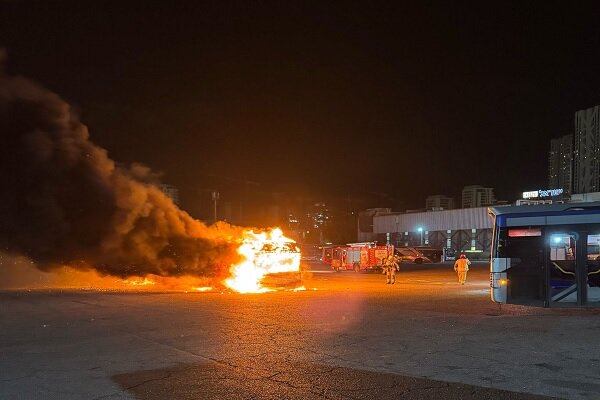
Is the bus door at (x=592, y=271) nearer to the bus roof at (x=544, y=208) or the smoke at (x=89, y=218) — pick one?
the bus roof at (x=544, y=208)

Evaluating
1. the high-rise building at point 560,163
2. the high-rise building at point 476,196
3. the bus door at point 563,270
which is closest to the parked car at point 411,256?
the high-rise building at point 560,163

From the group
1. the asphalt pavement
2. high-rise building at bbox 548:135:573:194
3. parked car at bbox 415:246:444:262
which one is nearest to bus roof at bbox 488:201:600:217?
the asphalt pavement

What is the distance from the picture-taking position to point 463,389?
22.8 feet

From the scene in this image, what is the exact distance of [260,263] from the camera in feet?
72.7

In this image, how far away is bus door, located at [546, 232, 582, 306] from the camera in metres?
14.3

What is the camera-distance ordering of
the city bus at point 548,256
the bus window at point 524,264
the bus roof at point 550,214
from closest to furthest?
the city bus at point 548,256, the bus roof at point 550,214, the bus window at point 524,264

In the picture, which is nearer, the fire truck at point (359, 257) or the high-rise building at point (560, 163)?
the fire truck at point (359, 257)

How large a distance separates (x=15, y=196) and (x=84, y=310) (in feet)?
22.1

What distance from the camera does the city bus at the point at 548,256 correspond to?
46.6ft

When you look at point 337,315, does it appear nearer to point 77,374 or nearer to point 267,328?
point 267,328

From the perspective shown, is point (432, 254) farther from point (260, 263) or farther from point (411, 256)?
point (260, 263)

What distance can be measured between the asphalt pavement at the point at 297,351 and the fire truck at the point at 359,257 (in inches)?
901

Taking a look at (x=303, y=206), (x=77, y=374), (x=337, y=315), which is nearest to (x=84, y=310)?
(x=337, y=315)

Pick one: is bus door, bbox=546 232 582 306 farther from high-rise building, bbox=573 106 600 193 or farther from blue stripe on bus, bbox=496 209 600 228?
high-rise building, bbox=573 106 600 193
